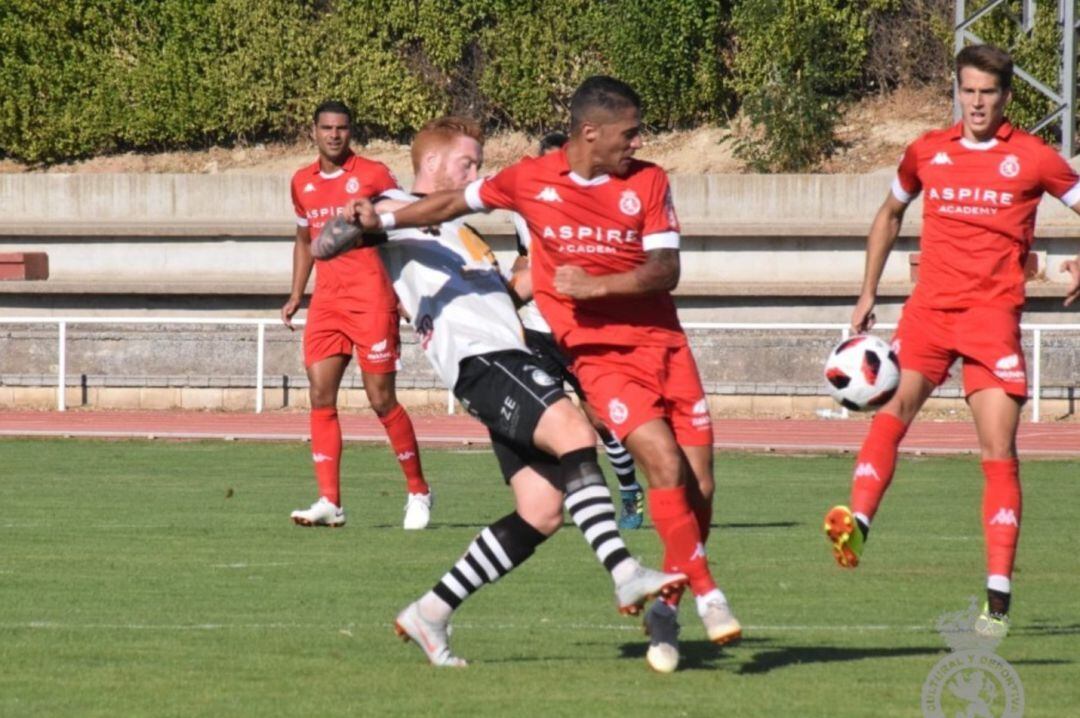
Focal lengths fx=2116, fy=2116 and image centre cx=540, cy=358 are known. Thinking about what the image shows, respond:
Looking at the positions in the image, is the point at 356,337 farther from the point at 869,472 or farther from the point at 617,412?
the point at 617,412

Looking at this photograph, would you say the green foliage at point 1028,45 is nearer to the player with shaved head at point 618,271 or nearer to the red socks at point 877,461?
the red socks at point 877,461

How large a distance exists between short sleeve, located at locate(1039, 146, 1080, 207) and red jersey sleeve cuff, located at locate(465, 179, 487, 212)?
2.40 meters

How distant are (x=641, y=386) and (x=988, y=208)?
6.50 feet

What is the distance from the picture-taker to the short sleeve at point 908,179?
8672 mm

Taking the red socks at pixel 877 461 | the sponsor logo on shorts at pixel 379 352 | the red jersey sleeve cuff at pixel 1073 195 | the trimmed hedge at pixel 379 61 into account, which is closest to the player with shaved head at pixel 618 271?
the red socks at pixel 877 461

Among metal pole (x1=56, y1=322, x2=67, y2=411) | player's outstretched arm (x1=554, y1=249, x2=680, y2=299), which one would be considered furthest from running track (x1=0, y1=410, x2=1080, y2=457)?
player's outstretched arm (x1=554, y1=249, x2=680, y2=299)

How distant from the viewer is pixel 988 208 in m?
8.45

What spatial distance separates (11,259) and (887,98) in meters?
13.8

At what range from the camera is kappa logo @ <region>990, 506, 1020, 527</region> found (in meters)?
8.33

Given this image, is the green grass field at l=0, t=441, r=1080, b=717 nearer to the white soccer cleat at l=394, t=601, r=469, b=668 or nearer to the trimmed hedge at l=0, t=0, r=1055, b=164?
the white soccer cleat at l=394, t=601, r=469, b=668

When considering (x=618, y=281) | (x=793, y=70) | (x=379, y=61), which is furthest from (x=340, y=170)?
(x=379, y=61)

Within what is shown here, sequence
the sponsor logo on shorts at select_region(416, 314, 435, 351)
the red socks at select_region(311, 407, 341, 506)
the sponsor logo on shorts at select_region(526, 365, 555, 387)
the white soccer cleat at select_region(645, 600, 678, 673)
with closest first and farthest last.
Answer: the white soccer cleat at select_region(645, 600, 678, 673) < the sponsor logo on shorts at select_region(526, 365, 555, 387) < the sponsor logo on shorts at select_region(416, 314, 435, 351) < the red socks at select_region(311, 407, 341, 506)

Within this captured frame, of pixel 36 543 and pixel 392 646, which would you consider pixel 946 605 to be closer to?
pixel 392 646

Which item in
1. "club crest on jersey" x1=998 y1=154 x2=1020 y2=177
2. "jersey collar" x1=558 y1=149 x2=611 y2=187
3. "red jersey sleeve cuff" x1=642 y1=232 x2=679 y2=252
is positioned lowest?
"red jersey sleeve cuff" x1=642 y1=232 x2=679 y2=252
